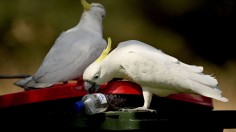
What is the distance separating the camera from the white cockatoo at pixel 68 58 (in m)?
2.73

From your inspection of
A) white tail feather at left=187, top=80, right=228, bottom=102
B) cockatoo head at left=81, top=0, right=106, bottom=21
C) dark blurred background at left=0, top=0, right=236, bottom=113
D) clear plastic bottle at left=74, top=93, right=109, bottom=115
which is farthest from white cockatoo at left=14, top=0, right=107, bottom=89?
dark blurred background at left=0, top=0, right=236, bottom=113

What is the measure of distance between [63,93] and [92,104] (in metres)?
0.22

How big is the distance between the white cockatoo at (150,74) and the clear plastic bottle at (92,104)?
18 cm

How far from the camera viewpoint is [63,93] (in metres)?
2.36

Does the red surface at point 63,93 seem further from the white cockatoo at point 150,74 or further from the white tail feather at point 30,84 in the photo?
the white tail feather at point 30,84

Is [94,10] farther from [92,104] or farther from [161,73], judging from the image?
[92,104]

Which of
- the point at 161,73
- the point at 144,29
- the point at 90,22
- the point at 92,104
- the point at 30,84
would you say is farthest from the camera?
the point at 144,29

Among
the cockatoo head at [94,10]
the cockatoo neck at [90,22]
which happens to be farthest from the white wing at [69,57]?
the cockatoo head at [94,10]

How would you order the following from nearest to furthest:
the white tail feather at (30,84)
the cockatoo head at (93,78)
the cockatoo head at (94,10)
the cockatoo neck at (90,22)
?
the cockatoo head at (93,78), the white tail feather at (30,84), the cockatoo neck at (90,22), the cockatoo head at (94,10)

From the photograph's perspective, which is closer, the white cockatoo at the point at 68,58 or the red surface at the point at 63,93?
the red surface at the point at 63,93

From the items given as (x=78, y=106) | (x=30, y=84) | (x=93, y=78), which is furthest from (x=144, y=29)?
(x=78, y=106)

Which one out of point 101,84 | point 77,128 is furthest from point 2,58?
point 77,128

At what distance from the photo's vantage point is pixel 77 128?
219 cm

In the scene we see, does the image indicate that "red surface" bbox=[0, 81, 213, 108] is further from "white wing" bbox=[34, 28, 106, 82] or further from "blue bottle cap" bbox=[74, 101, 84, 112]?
"white wing" bbox=[34, 28, 106, 82]
